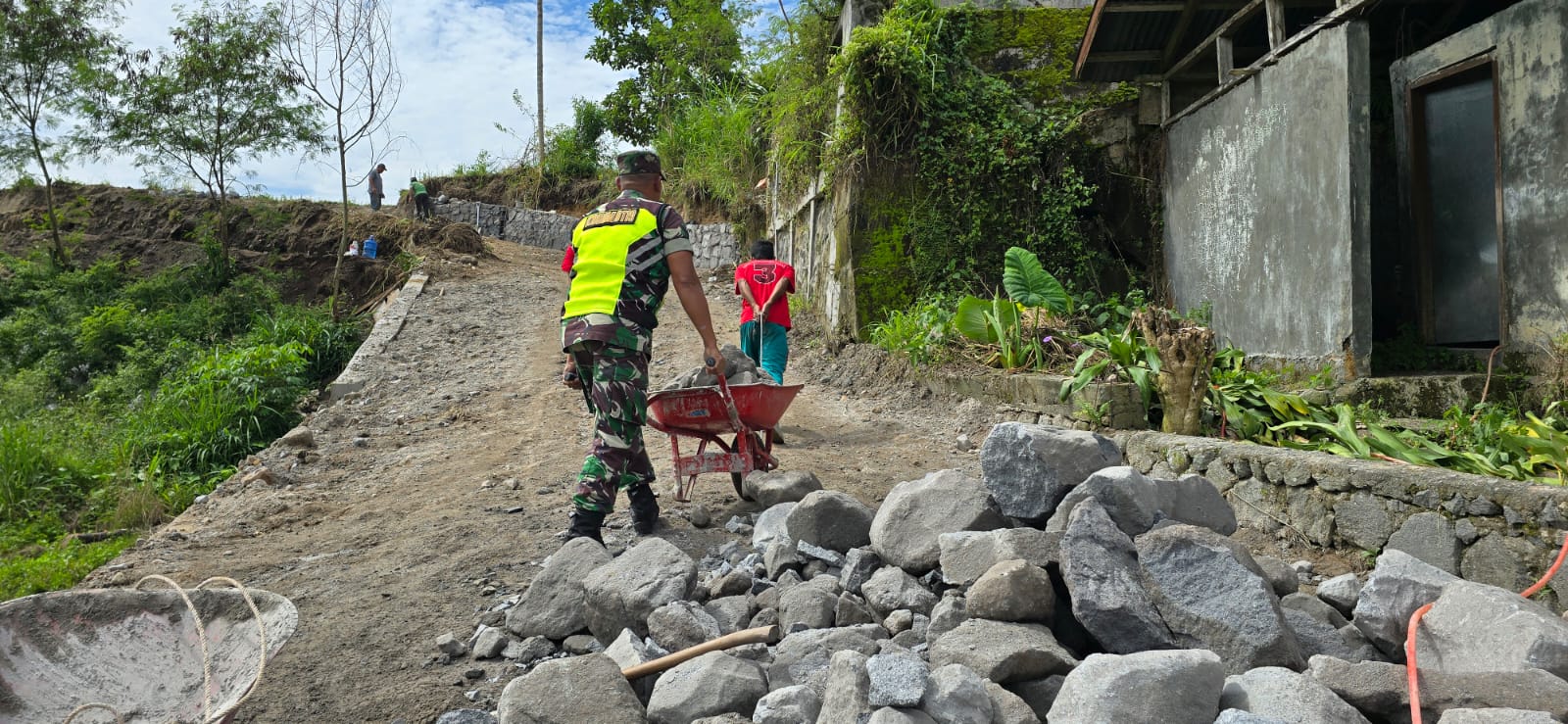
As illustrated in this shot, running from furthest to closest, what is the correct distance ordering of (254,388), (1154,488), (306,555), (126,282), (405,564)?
(126,282) < (254,388) < (306,555) < (405,564) < (1154,488)

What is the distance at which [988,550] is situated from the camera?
307cm

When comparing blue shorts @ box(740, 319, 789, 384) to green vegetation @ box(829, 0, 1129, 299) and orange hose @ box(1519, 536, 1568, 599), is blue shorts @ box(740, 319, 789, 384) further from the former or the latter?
orange hose @ box(1519, 536, 1568, 599)

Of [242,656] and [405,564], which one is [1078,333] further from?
[242,656]

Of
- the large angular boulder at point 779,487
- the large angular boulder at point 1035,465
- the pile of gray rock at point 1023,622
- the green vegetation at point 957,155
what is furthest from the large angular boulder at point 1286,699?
the green vegetation at point 957,155

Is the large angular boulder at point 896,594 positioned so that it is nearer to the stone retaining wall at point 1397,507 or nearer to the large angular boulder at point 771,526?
the large angular boulder at point 771,526

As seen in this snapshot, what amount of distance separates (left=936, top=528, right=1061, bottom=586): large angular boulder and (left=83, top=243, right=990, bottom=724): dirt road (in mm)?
1296

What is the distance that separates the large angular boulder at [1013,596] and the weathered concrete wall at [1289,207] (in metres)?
4.03

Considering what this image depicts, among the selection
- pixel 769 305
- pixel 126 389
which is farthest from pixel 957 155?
pixel 126 389

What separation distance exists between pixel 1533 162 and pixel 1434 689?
4.57 m

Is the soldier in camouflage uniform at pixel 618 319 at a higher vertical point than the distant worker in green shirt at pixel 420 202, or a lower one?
lower

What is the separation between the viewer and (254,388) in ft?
31.7

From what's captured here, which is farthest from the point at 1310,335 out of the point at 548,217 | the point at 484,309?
the point at 548,217

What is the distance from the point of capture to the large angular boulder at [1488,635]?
7.63 feet

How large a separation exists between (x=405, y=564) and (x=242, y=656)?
1770 millimetres
